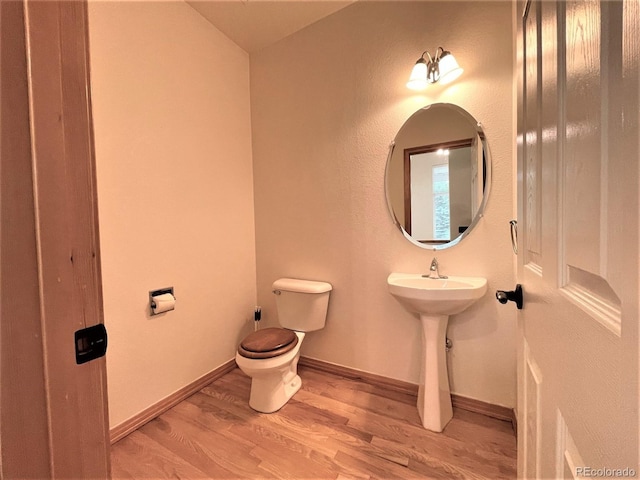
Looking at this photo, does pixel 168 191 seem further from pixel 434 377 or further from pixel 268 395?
pixel 434 377

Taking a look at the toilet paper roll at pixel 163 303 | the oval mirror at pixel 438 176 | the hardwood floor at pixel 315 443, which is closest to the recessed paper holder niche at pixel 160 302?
the toilet paper roll at pixel 163 303

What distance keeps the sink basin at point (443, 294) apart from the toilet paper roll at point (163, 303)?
4.28ft

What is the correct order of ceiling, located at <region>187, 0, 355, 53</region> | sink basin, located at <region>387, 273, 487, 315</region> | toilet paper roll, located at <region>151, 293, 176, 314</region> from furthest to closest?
ceiling, located at <region>187, 0, 355, 53</region> < toilet paper roll, located at <region>151, 293, 176, 314</region> < sink basin, located at <region>387, 273, 487, 315</region>

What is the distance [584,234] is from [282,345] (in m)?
1.47

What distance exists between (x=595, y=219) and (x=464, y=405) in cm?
167

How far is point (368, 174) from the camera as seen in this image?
1.76m

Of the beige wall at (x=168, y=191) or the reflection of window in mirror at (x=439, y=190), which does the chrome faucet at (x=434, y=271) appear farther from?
the beige wall at (x=168, y=191)

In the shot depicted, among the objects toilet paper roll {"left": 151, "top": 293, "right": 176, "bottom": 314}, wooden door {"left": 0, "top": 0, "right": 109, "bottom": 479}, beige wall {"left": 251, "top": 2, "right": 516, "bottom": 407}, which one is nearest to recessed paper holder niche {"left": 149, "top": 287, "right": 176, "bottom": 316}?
toilet paper roll {"left": 151, "top": 293, "right": 176, "bottom": 314}

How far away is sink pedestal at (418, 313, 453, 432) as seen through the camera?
1.41m

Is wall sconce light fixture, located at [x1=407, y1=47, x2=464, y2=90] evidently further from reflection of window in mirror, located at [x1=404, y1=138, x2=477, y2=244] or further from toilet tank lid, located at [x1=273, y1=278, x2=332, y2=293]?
toilet tank lid, located at [x1=273, y1=278, x2=332, y2=293]

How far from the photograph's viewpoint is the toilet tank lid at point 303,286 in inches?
71.9

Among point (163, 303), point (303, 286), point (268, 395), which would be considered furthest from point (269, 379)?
point (163, 303)
